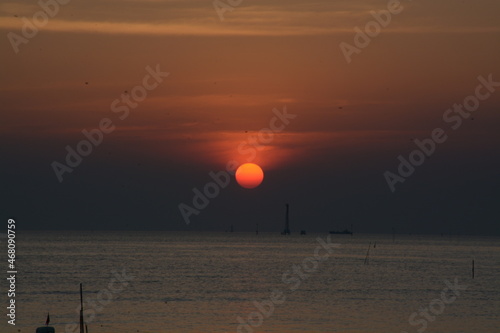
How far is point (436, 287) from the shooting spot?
10312 centimetres

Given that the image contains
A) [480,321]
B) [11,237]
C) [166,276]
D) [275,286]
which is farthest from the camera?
[166,276]

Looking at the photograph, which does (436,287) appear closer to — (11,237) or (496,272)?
(496,272)

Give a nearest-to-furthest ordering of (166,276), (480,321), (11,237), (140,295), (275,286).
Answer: (11,237) < (480,321) < (140,295) < (275,286) < (166,276)

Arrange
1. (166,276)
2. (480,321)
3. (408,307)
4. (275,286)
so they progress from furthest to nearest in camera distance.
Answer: (166,276) < (275,286) < (408,307) < (480,321)

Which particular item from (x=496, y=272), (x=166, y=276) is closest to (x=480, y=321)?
(x=166, y=276)

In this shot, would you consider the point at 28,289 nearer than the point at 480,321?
No

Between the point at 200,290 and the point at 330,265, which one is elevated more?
the point at 330,265

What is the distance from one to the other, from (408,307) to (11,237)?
37.9 meters

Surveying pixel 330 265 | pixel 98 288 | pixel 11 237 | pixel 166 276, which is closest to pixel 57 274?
pixel 166 276

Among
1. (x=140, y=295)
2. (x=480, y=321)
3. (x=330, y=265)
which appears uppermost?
(x=330, y=265)

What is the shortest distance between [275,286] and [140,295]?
1927 centimetres

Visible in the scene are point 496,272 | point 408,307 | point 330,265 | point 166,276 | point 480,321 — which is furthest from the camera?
point 330,265

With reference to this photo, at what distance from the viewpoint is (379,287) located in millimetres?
99875

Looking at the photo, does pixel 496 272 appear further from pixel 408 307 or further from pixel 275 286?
pixel 408 307
